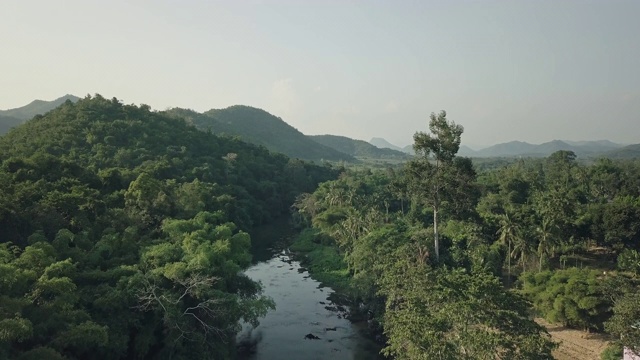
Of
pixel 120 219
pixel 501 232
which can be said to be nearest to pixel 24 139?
pixel 120 219

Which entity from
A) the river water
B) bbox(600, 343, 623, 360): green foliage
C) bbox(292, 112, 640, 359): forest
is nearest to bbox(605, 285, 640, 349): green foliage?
bbox(292, 112, 640, 359): forest

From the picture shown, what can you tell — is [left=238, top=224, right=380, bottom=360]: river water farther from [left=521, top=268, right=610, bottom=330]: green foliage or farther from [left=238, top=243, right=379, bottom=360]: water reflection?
[left=521, top=268, right=610, bottom=330]: green foliage

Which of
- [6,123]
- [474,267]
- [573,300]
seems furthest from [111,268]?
[6,123]

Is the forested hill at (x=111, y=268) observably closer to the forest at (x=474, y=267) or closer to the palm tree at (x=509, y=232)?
the forest at (x=474, y=267)

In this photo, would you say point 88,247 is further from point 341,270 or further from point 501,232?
point 501,232

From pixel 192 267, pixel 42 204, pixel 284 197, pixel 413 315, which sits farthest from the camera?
pixel 284 197

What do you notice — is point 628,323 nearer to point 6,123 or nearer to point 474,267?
point 474,267
